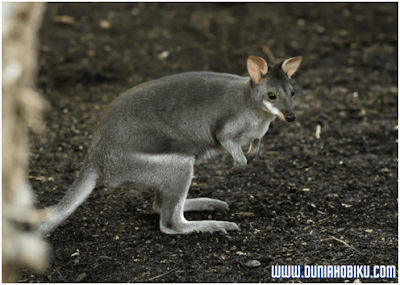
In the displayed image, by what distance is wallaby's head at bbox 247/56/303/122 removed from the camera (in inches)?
148

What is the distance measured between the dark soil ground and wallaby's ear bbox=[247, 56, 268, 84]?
1.10 metres

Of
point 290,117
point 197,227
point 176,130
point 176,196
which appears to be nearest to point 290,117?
point 290,117

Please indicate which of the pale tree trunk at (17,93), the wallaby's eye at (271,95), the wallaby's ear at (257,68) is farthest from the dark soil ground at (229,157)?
the pale tree trunk at (17,93)

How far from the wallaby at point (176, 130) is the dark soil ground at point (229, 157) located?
1.21 ft

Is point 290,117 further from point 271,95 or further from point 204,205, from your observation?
point 204,205

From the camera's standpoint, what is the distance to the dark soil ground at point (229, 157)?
381 cm

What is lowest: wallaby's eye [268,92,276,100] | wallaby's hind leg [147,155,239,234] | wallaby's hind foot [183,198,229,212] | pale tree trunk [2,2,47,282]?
wallaby's hind foot [183,198,229,212]

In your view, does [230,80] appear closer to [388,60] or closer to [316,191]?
[316,191]

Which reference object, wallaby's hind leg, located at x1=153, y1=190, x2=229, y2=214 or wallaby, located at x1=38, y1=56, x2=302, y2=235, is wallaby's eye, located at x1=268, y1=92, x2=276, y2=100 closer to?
wallaby, located at x1=38, y1=56, x2=302, y2=235

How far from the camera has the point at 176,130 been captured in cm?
394

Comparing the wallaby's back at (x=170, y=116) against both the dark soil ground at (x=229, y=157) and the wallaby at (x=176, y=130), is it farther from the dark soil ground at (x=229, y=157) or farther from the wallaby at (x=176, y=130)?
the dark soil ground at (x=229, y=157)

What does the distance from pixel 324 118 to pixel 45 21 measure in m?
4.41

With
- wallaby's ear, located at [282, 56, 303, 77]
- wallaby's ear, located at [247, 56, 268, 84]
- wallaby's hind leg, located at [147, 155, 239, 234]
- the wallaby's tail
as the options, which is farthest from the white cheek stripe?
the wallaby's tail

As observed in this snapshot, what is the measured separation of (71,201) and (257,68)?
4.99 feet
